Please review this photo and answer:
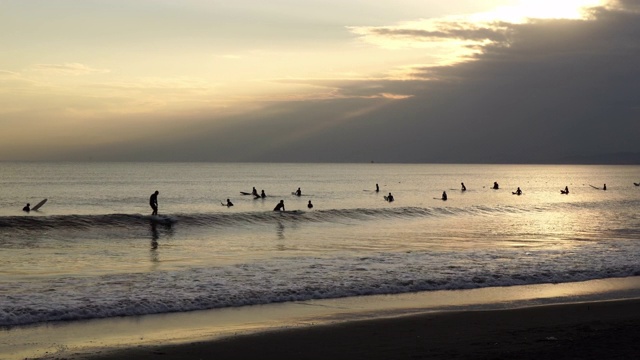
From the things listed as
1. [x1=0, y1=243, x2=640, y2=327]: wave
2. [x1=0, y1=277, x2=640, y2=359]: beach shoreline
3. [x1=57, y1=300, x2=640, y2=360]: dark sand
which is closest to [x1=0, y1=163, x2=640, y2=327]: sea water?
[x1=0, y1=243, x2=640, y2=327]: wave

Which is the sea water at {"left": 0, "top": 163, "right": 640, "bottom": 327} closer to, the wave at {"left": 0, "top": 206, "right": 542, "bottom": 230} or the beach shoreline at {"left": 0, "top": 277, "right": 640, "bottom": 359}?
the wave at {"left": 0, "top": 206, "right": 542, "bottom": 230}

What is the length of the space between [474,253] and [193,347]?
15.0 metres

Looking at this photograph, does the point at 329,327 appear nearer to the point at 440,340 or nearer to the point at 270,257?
the point at 440,340

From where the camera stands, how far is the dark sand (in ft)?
32.8

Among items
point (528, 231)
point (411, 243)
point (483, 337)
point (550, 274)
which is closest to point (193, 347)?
point (483, 337)

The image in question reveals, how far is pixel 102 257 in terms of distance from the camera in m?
22.4


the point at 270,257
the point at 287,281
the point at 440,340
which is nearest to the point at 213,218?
the point at 270,257

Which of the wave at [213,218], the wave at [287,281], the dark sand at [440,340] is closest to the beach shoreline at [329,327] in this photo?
the dark sand at [440,340]

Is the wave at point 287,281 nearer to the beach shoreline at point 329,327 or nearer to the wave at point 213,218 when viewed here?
the beach shoreline at point 329,327

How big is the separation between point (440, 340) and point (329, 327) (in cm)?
205

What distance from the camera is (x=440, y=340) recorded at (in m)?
11.0

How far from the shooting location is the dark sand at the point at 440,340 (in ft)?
32.8

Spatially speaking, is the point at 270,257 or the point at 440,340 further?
the point at 270,257

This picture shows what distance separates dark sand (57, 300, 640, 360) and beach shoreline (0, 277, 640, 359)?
0.7 inches
